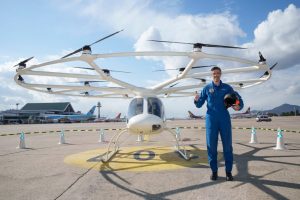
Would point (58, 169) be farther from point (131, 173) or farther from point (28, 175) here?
point (131, 173)

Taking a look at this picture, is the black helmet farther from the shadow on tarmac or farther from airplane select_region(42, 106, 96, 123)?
airplane select_region(42, 106, 96, 123)

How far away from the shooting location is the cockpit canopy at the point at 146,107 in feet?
35.3

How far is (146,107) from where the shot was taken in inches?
425

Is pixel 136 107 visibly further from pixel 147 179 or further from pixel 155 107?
pixel 147 179

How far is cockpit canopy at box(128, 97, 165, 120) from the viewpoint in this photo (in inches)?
424

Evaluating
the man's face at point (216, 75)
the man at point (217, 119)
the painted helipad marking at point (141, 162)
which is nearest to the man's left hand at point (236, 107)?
the man at point (217, 119)

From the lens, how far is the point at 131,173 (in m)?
7.97

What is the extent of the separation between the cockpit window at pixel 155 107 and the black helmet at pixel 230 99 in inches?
168

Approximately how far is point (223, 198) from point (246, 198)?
467mm

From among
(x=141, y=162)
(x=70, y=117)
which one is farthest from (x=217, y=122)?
(x=70, y=117)

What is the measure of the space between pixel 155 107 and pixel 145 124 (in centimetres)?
129

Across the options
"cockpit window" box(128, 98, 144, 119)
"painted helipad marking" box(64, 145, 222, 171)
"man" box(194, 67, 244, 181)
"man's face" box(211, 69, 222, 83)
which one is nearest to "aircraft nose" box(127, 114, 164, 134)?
"cockpit window" box(128, 98, 144, 119)

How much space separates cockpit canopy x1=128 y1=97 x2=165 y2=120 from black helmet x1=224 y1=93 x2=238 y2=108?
4254 mm

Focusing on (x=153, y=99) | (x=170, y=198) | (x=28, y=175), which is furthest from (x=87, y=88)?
(x=170, y=198)
